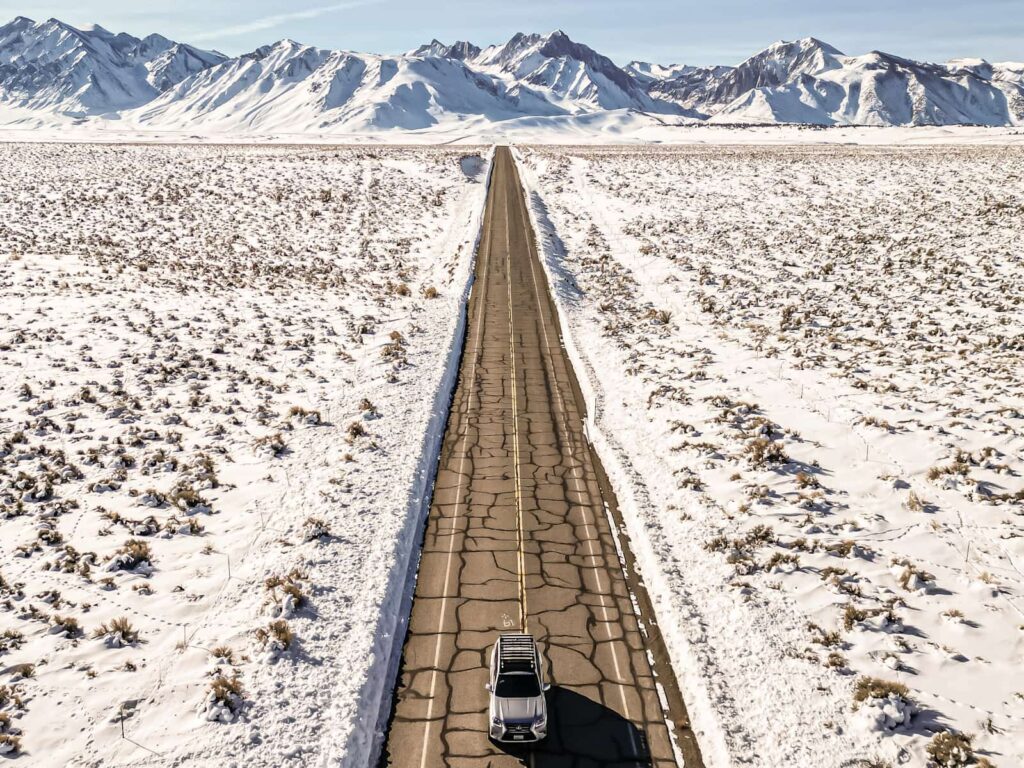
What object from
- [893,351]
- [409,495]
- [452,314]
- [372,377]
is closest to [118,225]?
[452,314]

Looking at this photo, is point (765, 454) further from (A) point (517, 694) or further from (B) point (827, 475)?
(A) point (517, 694)

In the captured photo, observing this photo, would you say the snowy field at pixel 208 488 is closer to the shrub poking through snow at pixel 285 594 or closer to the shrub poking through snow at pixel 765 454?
the shrub poking through snow at pixel 285 594

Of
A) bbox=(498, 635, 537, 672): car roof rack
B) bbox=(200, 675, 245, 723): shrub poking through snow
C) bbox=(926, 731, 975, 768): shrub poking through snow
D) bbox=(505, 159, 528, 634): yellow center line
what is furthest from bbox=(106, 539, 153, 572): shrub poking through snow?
bbox=(926, 731, 975, 768): shrub poking through snow

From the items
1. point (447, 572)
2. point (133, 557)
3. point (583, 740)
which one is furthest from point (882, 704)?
point (133, 557)

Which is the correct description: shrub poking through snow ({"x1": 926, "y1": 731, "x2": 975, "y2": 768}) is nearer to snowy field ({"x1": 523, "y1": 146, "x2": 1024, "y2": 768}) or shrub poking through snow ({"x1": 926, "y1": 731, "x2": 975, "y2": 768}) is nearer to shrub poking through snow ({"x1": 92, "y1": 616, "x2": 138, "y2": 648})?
snowy field ({"x1": 523, "y1": 146, "x2": 1024, "y2": 768})

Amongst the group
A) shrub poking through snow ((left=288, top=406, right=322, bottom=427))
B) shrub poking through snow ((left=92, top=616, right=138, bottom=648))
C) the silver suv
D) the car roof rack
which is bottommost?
shrub poking through snow ((left=92, top=616, right=138, bottom=648))

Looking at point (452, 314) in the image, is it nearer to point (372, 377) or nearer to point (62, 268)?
point (372, 377)

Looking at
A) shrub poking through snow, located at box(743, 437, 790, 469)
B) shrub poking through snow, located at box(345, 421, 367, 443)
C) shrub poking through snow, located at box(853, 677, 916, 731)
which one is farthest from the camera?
shrub poking through snow, located at box(345, 421, 367, 443)

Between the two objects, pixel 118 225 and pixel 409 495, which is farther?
pixel 118 225
